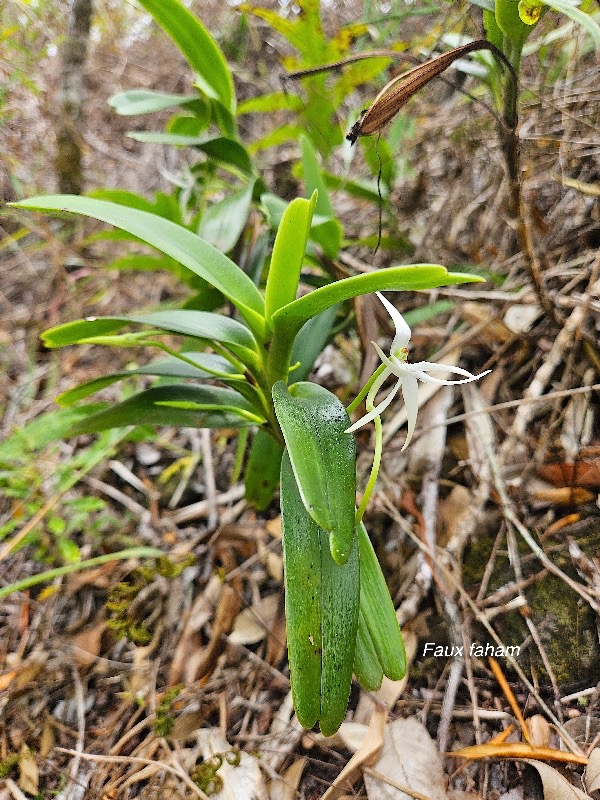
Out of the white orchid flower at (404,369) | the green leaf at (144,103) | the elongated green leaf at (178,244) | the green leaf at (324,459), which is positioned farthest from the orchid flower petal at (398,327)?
the green leaf at (144,103)

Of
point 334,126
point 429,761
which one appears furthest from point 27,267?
point 429,761

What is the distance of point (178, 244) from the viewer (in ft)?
2.42

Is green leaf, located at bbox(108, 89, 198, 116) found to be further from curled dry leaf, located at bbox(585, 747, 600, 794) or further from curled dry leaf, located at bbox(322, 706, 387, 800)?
curled dry leaf, located at bbox(585, 747, 600, 794)

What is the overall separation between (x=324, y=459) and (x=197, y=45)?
0.92m

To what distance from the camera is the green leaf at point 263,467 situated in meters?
0.94

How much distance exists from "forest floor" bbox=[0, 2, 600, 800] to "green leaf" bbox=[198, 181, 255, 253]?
0.29 metres

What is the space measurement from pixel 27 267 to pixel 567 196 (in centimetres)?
201

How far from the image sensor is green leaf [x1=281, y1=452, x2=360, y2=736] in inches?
23.2

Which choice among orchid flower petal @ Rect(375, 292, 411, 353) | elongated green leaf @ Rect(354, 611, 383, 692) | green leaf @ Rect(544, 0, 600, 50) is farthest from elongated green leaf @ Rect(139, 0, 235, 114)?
elongated green leaf @ Rect(354, 611, 383, 692)

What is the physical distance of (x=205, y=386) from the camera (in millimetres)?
879

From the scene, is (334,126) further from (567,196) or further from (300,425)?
(300,425)

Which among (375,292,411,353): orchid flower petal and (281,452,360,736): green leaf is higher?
(375,292,411,353): orchid flower petal

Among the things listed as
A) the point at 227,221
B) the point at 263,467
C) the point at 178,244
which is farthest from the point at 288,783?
the point at 227,221

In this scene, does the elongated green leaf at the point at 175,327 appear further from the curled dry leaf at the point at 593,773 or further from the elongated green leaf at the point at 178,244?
the curled dry leaf at the point at 593,773
